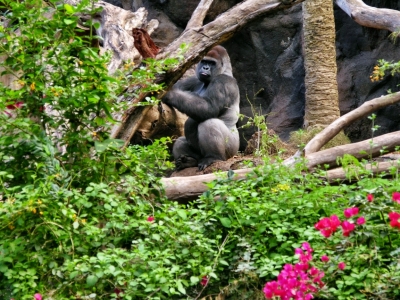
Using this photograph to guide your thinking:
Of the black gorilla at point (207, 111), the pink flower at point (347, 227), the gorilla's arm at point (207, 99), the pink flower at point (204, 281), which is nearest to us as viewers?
the pink flower at point (347, 227)

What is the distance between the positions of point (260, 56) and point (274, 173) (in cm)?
761

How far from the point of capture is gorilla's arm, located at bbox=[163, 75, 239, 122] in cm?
795

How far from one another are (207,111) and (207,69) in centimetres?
60

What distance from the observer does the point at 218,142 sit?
26.6 ft

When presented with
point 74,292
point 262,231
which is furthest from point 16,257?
point 262,231

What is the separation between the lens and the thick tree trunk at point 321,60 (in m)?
9.41

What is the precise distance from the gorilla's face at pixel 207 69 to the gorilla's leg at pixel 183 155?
2.59 feet

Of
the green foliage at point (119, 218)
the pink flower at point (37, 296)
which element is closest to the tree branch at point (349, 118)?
the green foliage at point (119, 218)

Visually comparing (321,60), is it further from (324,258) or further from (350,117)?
(324,258)

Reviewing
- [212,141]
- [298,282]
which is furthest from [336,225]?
[212,141]

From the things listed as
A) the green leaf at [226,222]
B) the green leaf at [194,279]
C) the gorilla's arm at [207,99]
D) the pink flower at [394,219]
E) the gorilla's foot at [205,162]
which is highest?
the pink flower at [394,219]

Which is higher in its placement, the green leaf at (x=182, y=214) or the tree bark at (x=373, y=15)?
the tree bark at (x=373, y=15)

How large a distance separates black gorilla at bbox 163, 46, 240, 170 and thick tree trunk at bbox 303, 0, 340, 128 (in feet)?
4.72

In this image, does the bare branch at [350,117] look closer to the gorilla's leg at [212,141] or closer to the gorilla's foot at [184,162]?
the gorilla's leg at [212,141]
